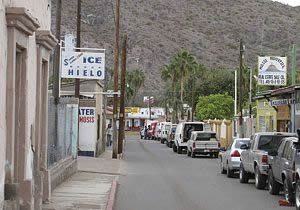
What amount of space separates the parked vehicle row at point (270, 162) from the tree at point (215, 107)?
182ft

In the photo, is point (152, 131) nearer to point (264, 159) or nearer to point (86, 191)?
point (264, 159)

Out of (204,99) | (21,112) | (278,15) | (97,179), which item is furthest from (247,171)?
(278,15)

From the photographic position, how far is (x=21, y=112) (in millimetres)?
11164

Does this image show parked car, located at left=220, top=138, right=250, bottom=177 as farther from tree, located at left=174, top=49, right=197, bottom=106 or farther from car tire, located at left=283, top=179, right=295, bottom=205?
tree, located at left=174, top=49, right=197, bottom=106

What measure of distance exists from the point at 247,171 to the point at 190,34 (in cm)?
13160

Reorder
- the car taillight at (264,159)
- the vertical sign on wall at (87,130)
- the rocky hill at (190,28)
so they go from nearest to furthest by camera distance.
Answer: the car taillight at (264,159)
the vertical sign on wall at (87,130)
the rocky hill at (190,28)

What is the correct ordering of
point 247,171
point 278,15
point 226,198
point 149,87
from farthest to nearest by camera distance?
point 278,15
point 149,87
point 247,171
point 226,198

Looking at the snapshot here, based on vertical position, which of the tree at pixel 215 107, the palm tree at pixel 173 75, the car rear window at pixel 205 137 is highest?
the palm tree at pixel 173 75

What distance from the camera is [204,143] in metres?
41.4

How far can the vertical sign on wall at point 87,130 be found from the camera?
36812 mm

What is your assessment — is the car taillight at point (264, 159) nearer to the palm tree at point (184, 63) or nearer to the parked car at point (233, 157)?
the parked car at point (233, 157)

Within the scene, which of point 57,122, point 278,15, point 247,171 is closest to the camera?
point 57,122

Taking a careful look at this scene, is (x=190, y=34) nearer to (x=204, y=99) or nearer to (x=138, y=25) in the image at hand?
(x=138, y=25)

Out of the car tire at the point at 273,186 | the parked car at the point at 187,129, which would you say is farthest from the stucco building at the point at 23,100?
the parked car at the point at 187,129
